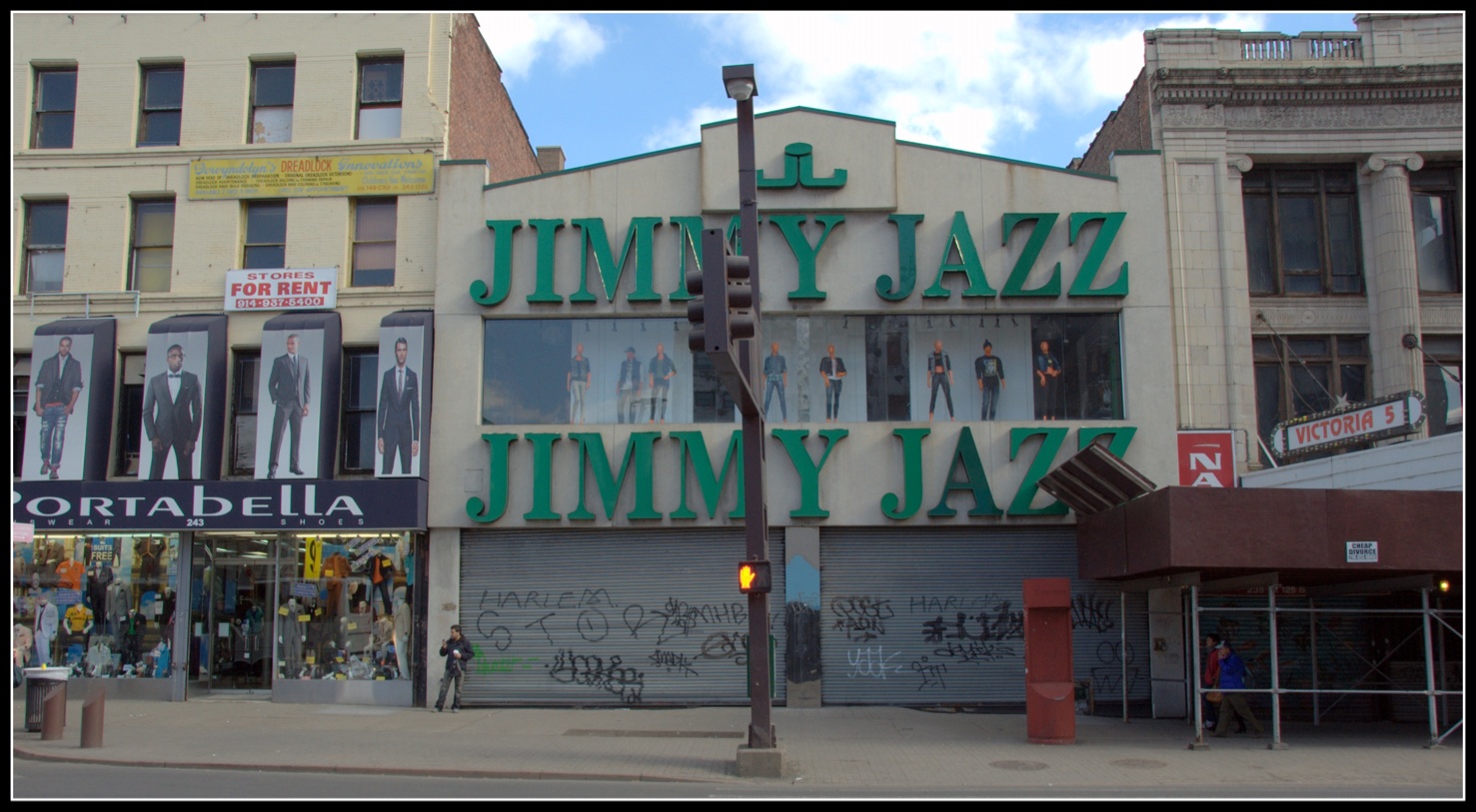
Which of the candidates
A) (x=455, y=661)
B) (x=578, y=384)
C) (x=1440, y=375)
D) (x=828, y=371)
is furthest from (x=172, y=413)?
(x=1440, y=375)

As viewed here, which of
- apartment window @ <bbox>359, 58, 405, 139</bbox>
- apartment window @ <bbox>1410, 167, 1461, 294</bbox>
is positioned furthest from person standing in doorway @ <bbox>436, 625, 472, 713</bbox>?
apartment window @ <bbox>1410, 167, 1461, 294</bbox>

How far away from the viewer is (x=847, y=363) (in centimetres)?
2214

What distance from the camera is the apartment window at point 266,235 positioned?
23.2 m

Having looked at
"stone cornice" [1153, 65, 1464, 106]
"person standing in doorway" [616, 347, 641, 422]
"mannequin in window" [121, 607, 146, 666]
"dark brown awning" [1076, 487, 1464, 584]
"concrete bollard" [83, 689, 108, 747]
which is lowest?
"concrete bollard" [83, 689, 108, 747]

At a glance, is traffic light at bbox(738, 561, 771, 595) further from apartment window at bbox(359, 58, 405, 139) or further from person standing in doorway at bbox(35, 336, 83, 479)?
person standing in doorway at bbox(35, 336, 83, 479)

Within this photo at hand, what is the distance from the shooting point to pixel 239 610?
74.1 ft

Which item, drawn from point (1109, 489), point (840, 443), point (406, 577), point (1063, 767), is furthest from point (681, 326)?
point (1063, 767)

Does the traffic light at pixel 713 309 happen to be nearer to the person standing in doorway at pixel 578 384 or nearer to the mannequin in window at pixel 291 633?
the person standing in doorway at pixel 578 384

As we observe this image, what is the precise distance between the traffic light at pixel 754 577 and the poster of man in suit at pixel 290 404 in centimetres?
1062

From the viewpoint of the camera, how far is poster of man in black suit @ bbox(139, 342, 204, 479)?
21.7 meters

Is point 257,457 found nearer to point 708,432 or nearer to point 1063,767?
point 708,432

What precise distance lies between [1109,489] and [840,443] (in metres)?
5.11

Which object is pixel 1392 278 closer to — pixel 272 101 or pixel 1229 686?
pixel 1229 686

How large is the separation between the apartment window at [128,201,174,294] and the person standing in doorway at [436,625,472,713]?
941cm
